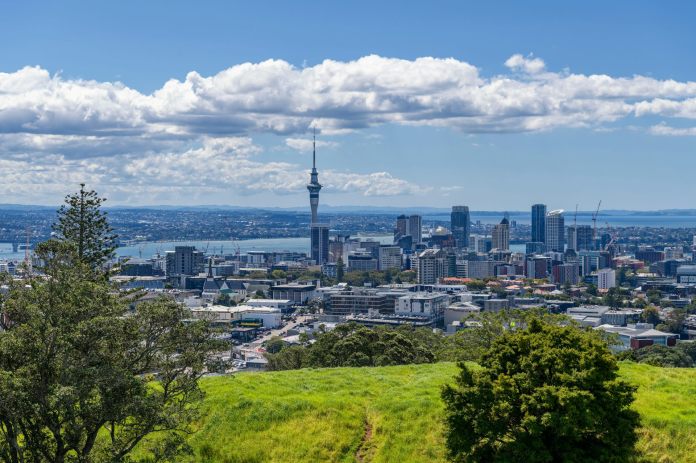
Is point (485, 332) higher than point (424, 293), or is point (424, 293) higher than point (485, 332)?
point (485, 332)

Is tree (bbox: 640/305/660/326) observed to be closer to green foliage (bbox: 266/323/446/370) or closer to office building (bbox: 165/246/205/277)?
green foliage (bbox: 266/323/446/370)

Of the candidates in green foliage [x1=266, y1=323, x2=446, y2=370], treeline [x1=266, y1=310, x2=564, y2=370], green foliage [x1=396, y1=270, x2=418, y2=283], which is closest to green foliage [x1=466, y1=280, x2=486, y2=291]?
green foliage [x1=396, y1=270, x2=418, y2=283]

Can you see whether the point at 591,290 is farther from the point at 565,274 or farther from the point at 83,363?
the point at 83,363

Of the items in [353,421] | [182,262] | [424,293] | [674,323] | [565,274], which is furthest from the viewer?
[182,262]

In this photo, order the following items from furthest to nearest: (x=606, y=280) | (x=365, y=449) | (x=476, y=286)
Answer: (x=606, y=280)
(x=476, y=286)
(x=365, y=449)

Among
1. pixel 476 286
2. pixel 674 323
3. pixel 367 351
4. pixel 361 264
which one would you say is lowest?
pixel 476 286

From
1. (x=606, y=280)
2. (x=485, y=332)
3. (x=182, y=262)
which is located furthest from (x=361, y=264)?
(x=485, y=332)

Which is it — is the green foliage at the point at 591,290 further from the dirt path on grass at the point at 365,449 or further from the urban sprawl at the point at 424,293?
the dirt path on grass at the point at 365,449
